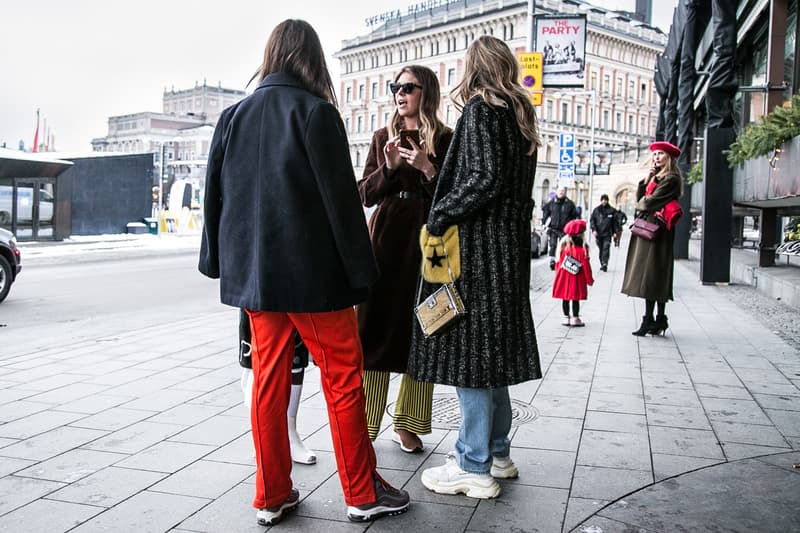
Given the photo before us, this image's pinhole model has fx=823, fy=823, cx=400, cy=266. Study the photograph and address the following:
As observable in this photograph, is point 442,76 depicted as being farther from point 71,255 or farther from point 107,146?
point 107,146

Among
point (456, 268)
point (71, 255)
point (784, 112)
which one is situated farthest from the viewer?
point (71, 255)

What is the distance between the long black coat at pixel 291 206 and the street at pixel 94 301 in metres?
5.73

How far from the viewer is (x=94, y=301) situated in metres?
12.7

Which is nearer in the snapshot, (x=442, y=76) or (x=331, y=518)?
(x=331, y=518)

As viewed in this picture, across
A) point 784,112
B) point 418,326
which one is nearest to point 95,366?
point 418,326

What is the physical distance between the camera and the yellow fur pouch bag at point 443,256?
144 inches

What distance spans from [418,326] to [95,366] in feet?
13.4

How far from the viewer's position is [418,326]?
3.82m

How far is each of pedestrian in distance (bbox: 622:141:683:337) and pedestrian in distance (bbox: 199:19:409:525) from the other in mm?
5634

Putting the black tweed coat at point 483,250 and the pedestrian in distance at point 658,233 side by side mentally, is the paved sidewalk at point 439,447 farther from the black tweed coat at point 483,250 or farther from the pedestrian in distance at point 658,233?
the pedestrian in distance at point 658,233

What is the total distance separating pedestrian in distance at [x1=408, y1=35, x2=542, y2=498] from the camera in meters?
3.64

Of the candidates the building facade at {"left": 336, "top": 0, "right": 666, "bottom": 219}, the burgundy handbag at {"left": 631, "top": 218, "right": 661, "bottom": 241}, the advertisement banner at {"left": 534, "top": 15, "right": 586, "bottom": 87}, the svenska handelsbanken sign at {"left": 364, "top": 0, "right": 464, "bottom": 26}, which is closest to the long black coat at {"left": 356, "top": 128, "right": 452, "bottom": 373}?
the burgundy handbag at {"left": 631, "top": 218, "right": 661, "bottom": 241}

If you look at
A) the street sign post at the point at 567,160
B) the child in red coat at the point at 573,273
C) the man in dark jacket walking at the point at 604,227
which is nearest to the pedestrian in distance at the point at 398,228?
the child in red coat at the point at 573,273

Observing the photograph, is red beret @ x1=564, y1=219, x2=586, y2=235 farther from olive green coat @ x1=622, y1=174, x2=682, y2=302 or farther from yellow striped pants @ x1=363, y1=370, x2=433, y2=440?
yellow striped pants @ x1=363, y1=370, x2=433, y2=440
